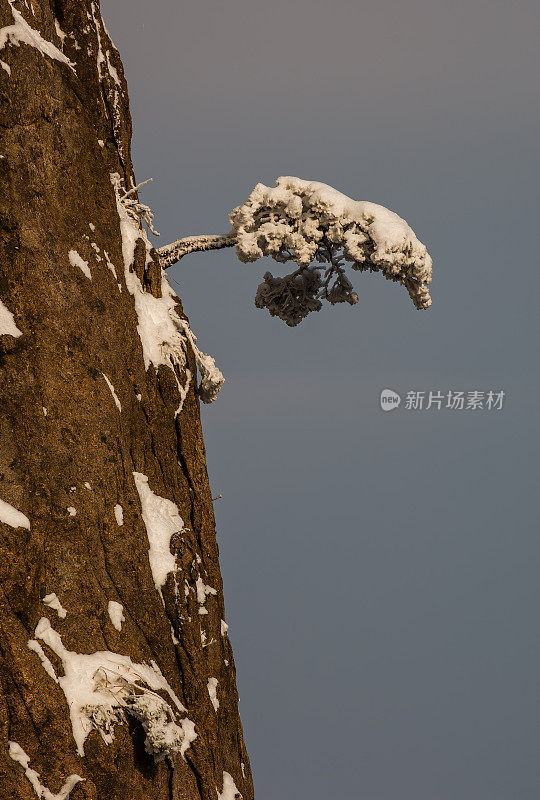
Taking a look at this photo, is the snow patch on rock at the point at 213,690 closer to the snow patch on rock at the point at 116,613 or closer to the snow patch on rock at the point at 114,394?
the snow patch on rock at the point at 116,613

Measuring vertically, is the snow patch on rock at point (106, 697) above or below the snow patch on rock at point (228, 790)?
above

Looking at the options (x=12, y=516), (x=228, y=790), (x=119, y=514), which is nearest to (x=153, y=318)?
(x=119, y=514)

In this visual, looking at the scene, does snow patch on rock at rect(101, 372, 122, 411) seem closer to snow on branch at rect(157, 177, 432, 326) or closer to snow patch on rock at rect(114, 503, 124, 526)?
snow patch on rock at rect(114, 503, 124, 526)

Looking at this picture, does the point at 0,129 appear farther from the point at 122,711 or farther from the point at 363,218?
the point at 122,711

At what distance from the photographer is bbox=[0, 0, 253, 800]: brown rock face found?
19.7ft

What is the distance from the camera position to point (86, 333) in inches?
266

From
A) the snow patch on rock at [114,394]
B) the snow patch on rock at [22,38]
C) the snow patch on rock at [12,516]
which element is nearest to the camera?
the snow patch on rock at [12,516]

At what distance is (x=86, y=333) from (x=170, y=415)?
54.5 inches

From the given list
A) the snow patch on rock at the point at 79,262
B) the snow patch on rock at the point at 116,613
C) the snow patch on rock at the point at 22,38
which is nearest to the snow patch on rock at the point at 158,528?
the snow patch on rock at the point at 116,613

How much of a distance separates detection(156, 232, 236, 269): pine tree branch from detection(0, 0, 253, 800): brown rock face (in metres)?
0.76

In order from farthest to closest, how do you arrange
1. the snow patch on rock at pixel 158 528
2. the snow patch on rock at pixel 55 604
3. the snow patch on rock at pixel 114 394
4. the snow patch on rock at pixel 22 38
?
the snow patch on rock at pixel 158 528
the snow patch on rock at pixel 114 394
the snow patch on rock at pixel 22 38
the snow patch on rock at pixel 55 604

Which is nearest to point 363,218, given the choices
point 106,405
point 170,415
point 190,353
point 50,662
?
point 190,353

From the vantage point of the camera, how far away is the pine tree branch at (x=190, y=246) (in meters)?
8.77

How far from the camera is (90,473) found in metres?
6.61
